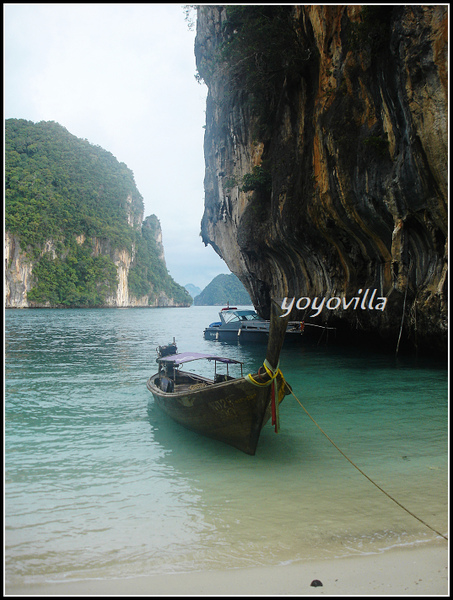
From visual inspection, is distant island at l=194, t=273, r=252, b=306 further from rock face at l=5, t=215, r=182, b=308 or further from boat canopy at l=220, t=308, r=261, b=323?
boat canopy at l=220, t=308, r=261, b=323

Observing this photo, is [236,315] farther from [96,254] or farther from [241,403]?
[96,254]

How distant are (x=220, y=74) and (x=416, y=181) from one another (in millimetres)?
15987

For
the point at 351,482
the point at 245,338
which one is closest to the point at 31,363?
the point at 245,338

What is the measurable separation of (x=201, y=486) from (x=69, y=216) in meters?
78.4

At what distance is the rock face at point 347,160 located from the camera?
857cm

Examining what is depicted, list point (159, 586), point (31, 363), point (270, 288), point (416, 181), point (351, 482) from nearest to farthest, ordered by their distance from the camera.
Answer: point (159, 586)
point (351, 482)
point (416, 181)
point (31, 363)
point (270, 288)

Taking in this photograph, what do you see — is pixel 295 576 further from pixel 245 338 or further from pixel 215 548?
pixel 245 338

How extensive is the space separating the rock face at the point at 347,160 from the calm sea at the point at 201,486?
4301 mm

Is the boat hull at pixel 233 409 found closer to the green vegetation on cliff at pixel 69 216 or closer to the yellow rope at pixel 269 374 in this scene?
the yellow rope at pixel 269 374

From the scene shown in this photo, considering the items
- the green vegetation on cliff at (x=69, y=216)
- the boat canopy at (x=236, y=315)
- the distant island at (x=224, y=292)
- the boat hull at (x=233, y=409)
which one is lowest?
the boat hull at (x=233, y=409)

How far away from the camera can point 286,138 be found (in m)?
16.3

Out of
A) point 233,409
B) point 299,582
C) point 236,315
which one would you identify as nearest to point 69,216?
point 236,315

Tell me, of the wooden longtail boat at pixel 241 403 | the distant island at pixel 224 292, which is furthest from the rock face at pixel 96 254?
the wooden longtail boat at pixel 241 403

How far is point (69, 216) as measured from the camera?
75.4m
